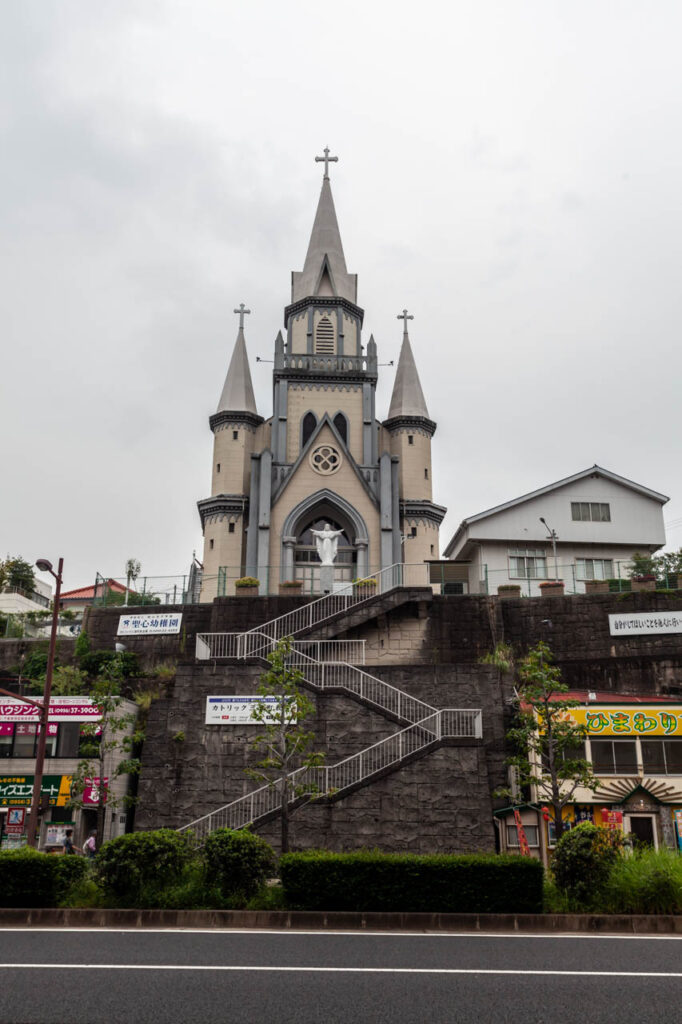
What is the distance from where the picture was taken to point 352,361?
159 ft

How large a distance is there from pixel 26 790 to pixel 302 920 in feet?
45.9

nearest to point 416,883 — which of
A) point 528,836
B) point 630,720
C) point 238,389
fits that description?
point 528,836

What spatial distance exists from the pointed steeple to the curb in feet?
132

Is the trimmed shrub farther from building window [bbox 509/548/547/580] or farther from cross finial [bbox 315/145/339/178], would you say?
cross finial [bbox 315/145/339/178]

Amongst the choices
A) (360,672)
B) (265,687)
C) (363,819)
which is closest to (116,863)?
(265,687)

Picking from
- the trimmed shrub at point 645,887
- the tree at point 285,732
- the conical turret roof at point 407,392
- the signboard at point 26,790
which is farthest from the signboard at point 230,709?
the conical turret roof at point 407,392

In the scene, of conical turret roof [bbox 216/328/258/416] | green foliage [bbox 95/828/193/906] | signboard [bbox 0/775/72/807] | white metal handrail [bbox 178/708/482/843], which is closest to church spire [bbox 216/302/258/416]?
conical turret roof [bbox 216/328/258/416]

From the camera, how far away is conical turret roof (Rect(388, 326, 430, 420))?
49.2 metres

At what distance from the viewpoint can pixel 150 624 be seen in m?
34.5

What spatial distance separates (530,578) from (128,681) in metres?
19.0

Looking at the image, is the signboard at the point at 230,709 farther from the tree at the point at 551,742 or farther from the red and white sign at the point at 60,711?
the tree at the point at 551,742

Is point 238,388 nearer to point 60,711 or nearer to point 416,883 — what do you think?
point 60,711

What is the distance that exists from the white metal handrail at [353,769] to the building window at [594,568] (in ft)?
67.6

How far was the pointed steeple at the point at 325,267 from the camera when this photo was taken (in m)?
51.3
